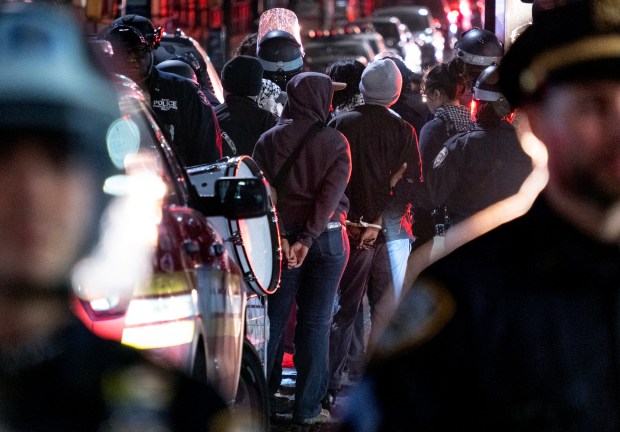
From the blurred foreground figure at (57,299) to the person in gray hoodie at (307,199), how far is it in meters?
5.64

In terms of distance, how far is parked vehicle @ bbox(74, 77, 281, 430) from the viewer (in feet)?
12.6

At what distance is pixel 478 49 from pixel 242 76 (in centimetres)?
199

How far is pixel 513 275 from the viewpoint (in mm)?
2182

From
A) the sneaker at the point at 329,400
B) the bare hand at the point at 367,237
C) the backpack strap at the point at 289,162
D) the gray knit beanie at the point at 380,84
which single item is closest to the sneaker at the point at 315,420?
the sneaker at the point at 329,400

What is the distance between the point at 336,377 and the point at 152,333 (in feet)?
17.0

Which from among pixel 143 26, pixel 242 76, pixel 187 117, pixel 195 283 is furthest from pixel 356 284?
pixel 195 283

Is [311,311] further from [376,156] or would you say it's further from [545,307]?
[545,307]

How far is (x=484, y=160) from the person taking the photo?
7930 mm

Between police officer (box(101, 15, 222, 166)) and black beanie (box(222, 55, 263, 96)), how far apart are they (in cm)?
84

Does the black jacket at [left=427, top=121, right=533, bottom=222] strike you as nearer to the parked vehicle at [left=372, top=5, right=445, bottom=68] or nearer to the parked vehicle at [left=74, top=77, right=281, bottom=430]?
the parked vehicle at [left=74, top=77, right=281, bottom=430]

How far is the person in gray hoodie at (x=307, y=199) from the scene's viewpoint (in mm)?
8078

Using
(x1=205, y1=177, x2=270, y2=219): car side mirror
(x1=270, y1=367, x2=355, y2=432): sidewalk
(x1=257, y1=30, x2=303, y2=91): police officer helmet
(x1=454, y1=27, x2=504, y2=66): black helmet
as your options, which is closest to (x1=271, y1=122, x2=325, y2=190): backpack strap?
(x1=270, y1=367, x2=355, y2=432): sidewalk

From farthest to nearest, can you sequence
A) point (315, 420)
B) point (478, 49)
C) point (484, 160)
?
1. point (478, 49)
2. point (315, 420)
3. point (484, 160)

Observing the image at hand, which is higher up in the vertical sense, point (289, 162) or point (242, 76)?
point (242, 76)
